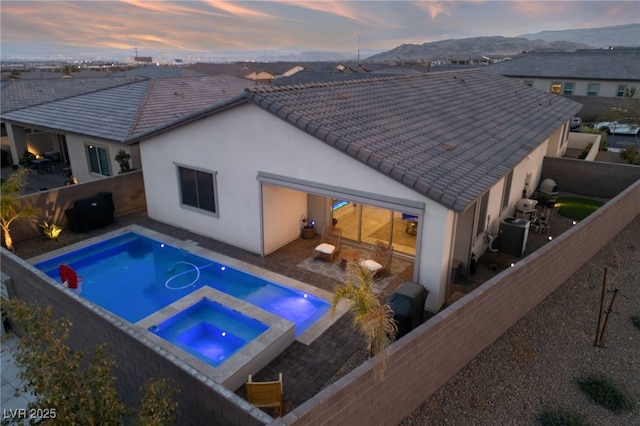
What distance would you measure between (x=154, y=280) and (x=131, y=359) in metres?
6.32

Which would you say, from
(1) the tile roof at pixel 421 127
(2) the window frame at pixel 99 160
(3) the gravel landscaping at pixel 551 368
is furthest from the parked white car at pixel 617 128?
(2) the window frame at pixel 99 160

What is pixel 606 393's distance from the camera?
23.7ft

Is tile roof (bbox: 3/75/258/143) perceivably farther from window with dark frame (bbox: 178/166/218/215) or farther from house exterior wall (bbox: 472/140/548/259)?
house exterior wall (bbox: 472/140/548/259)

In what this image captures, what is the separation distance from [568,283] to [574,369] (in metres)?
3.63

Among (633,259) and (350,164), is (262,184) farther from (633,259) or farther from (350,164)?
(633,259)

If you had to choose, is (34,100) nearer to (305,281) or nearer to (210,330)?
(210,330)


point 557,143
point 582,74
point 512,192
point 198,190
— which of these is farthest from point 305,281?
point 582,74

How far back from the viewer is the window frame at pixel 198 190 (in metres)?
14.1

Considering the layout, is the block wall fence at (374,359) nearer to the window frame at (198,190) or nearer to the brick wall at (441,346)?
the brick wall at (441,346)

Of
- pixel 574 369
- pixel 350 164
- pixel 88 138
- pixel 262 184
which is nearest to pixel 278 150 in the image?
pixel 262 184

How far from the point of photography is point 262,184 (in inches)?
501

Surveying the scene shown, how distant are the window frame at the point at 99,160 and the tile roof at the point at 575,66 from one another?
43.2 meters

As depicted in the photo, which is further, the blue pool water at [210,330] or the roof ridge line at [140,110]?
the roof ridge line at [140,110]

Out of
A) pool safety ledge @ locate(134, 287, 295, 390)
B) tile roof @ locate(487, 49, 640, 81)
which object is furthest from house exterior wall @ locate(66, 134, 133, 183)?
tile roof @ locate(487, 49, 640, 81)
